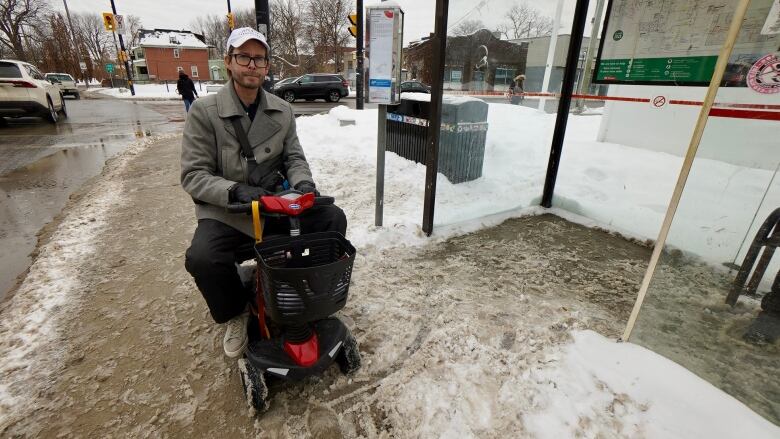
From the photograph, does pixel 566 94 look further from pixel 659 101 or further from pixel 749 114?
pixel 749 114

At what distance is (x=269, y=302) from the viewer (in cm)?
159

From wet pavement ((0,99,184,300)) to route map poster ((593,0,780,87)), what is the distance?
15.9 feet

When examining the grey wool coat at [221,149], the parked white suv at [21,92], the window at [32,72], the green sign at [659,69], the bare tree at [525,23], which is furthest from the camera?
the window at [32,72]

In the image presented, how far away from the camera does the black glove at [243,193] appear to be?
193 cm

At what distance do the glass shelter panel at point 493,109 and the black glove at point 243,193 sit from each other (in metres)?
1.98

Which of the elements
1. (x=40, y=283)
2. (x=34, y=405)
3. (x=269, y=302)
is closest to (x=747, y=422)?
(x=269, y=302)

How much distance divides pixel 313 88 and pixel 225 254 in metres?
19.8

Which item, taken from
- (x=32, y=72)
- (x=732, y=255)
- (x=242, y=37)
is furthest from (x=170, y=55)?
(x=732, y=255)

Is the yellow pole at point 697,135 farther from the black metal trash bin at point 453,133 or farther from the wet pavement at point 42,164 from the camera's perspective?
the wet pavement at point 42,164

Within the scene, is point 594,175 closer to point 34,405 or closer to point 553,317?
point 553,317

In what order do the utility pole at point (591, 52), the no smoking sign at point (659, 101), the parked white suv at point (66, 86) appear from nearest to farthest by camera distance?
the no smoking sign at point (659, 101) → the utility pole at point (591, 52) → the parked white suv at point (66, 86)

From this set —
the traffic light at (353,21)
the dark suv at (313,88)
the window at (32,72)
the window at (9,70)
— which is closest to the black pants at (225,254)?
the traffic light at (353,21)

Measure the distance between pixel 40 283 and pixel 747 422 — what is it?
4.35m

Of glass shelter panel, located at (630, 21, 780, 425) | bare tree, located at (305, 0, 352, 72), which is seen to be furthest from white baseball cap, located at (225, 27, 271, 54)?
bare tree, located at (305, 0, 352, 72)
